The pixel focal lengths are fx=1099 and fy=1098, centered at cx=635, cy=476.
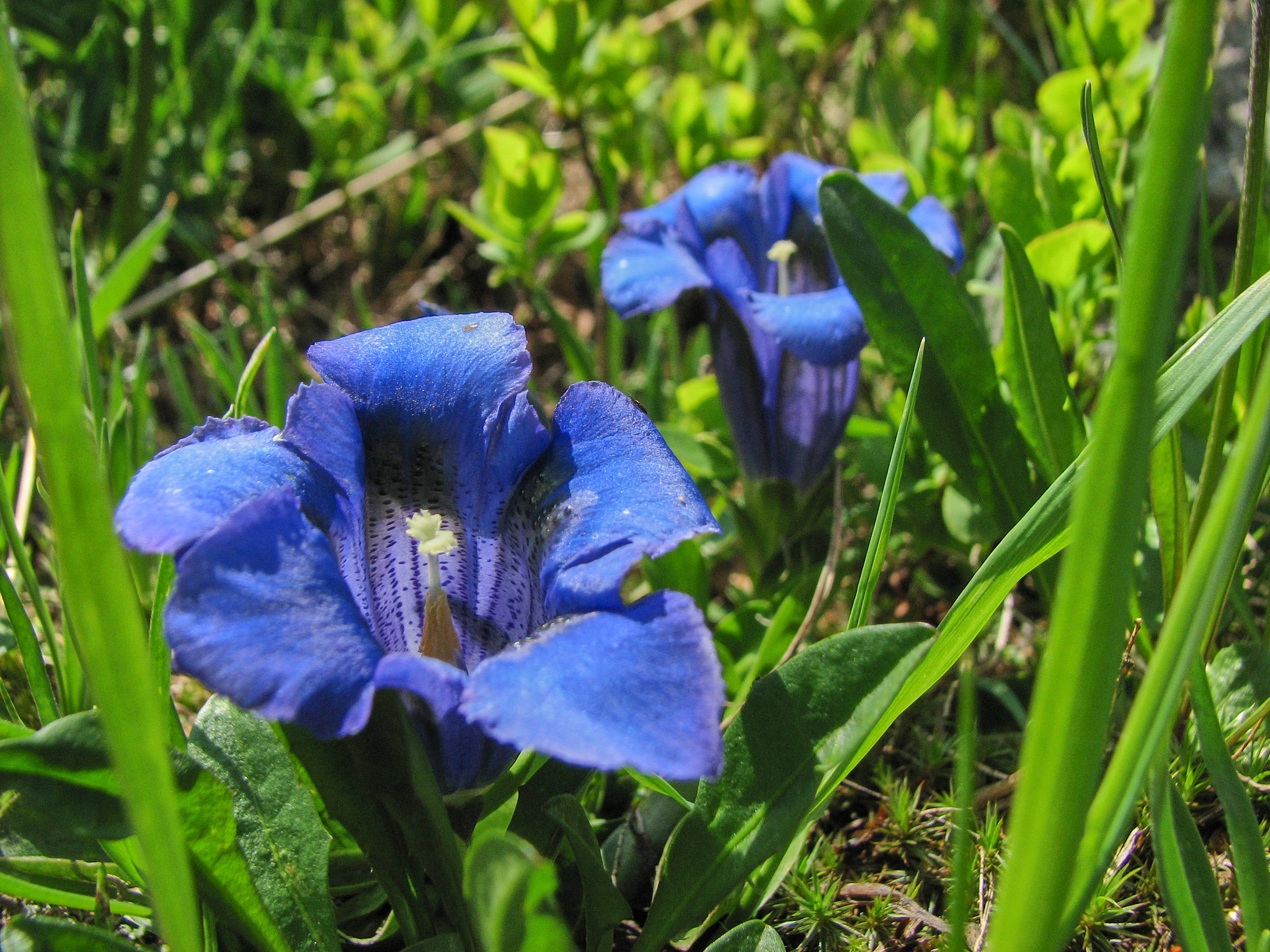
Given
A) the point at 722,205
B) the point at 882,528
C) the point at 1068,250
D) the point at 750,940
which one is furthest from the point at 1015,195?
the point at 750,940

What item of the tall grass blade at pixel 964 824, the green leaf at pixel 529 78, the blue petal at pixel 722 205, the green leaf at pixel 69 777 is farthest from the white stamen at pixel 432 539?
the green leaf at pixel 529 78

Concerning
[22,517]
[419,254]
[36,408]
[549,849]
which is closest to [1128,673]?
[549,849]

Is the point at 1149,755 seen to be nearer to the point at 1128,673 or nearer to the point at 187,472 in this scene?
the point at 1128,673

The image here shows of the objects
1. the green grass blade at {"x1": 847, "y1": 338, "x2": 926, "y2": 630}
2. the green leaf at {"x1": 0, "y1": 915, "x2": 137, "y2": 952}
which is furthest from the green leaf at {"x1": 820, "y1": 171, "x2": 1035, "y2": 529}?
the green leaf at {"x1": 0, "y1": 915, "x2": 137, "y2": 952}

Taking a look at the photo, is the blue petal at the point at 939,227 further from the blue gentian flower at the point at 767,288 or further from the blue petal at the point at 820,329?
the blue petal at the point at 820,329

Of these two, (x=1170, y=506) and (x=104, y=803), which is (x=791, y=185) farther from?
(x=104, y=803)

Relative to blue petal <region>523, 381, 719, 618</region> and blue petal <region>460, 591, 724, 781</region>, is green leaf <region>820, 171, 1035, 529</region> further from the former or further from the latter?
blue petal <region>460, 591, 724, 781</region>
